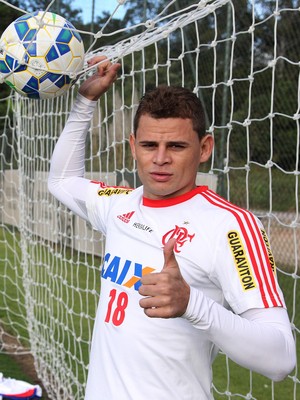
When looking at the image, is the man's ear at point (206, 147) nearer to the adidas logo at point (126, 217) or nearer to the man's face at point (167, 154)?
the man's face at point (167, 154)

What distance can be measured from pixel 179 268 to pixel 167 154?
1.22ft

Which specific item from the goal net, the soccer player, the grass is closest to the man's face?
the soccer player

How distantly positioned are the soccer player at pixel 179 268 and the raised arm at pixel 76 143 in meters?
0.47

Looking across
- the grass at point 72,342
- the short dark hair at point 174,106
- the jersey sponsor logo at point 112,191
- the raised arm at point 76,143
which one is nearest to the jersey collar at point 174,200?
the short dark hair at point 174,106

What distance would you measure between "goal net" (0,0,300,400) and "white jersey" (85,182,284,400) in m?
0.93

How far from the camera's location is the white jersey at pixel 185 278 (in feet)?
5.22

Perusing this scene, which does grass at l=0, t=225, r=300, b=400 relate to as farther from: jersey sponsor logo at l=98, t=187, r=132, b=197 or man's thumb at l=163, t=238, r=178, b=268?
man's thumb at l=163, t=238, r=178, b=268

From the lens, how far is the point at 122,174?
145 inches

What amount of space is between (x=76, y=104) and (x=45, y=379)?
7.78 feet

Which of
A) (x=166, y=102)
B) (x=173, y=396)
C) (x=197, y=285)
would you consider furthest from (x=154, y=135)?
(x=173, y=396)

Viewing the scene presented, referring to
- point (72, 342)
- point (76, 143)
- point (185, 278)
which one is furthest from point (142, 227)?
point (72, 342)

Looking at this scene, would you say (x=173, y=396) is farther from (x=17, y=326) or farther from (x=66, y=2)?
(x=66, y=2)

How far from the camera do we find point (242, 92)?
800cm

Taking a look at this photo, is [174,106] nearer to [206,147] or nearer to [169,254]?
[206,147]
